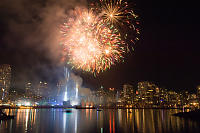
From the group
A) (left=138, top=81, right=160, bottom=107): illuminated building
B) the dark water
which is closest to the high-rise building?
the dark water

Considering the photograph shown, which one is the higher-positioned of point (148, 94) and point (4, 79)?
point (4, 79)

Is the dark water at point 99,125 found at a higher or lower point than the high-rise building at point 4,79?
lower

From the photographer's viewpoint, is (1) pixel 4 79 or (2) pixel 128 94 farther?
(2) pixel 128 94

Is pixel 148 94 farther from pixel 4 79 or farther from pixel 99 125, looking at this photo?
pixel 99 125

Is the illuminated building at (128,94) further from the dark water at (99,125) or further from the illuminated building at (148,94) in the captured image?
the dark water at (99,125)

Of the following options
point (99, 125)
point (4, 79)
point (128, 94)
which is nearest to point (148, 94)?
point (128, 94)

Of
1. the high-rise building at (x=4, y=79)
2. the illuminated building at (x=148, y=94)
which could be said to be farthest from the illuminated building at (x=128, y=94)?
the high-rise building at (x=4, y=79)

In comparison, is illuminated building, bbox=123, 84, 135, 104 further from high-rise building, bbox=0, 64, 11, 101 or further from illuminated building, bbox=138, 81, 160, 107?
high-rise building, bbox=0, 64, 11, 101

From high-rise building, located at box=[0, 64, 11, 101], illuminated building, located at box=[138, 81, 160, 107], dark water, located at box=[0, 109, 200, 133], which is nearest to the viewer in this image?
dark water, located at box=[0, 109, 200, 133]

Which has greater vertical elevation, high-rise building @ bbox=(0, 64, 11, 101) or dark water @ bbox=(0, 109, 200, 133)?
high-rise building @ bbox=(0, 64, 11, 101)
